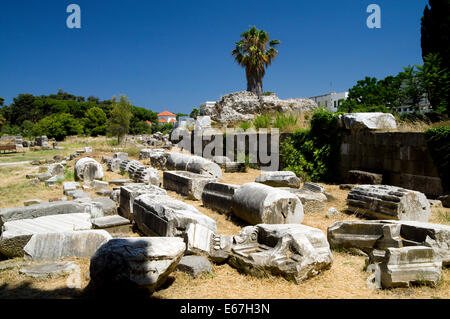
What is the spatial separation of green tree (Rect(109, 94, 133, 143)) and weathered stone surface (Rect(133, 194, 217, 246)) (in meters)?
20.6

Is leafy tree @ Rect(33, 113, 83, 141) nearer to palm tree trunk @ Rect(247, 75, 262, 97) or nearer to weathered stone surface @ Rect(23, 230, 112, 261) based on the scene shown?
palm tree trunk @ Rect(247, 75, 262, 97)

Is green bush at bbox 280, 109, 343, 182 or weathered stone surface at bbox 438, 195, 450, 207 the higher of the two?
green bush at bbox 280, 109, 343, 182

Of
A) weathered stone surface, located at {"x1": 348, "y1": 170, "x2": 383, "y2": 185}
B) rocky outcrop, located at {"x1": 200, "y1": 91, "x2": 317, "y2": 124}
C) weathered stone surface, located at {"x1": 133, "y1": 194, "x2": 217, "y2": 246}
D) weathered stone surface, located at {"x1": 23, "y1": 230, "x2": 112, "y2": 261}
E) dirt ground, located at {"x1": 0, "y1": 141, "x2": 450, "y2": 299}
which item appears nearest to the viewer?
dirt ground, located at {"x1": 0, "y1": 141, "x2": 450, "y2": 299}

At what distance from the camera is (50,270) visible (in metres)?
3.61

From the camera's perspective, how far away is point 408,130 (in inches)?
336

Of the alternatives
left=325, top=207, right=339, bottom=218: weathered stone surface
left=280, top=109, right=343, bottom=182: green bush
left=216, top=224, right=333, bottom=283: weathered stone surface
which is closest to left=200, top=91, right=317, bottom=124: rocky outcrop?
left=280, top=109, right=343, bottom=182: green bush

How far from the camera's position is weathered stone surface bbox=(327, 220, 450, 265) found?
144 inches

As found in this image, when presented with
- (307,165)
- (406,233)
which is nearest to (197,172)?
(307,165)

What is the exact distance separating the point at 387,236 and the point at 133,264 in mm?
3162

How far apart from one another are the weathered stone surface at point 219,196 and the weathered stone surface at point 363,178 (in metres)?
4.19

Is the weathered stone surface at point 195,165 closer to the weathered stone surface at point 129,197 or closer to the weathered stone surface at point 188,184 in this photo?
the weathered stone surface at point 188,184

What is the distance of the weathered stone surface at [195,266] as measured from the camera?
3.61m

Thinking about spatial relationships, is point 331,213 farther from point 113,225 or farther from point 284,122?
point 284,122

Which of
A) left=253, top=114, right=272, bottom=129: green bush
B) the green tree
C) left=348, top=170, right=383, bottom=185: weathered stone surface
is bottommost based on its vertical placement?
left=348, top=170, right=383, bottom=185: weathered stone surface
